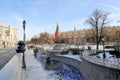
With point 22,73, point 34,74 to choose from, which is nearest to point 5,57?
point 22,73

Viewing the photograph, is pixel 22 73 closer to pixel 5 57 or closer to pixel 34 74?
pixel 34 74

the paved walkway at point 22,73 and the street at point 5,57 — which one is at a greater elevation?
the paved walkway at point 22,73

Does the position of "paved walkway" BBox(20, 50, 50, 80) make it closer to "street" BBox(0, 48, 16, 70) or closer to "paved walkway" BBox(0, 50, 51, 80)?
"paved walkway" BBox(0, 50, 51, 80)

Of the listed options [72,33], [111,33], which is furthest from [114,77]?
[72,33]

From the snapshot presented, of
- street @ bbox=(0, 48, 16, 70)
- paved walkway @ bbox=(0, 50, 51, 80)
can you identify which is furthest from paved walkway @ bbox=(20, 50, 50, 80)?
street @ bbox=(0, 48, 16, 70)

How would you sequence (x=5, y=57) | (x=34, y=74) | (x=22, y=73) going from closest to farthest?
1. (x=34, y=74)
2. (x=22, y=73)
3. (x=5, y=57)

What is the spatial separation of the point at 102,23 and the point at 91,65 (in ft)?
99.6

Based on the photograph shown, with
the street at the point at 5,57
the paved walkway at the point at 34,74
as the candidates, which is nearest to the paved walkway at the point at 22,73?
the paved walkway at the point at 34,74

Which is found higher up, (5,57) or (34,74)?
(34,74)

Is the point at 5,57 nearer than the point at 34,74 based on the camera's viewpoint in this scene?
No

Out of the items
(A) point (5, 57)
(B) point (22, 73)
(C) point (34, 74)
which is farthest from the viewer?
(A) point (5, 57)

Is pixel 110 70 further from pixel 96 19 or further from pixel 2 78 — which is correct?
pixel 96 19

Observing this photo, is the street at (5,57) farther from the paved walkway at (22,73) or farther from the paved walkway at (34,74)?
the paved walkway at (34,74)

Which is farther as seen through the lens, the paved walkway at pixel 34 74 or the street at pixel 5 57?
the street at pixel 5 57
